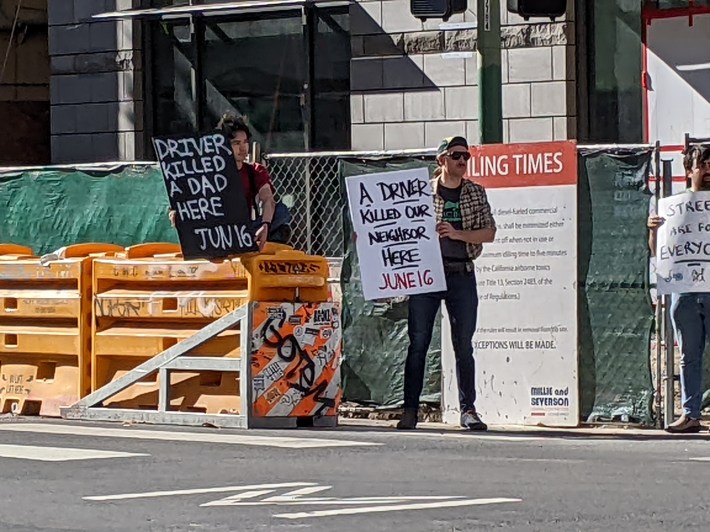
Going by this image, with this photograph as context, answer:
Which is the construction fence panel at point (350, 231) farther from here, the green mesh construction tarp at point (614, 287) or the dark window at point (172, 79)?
the dark window at point (172, 79)

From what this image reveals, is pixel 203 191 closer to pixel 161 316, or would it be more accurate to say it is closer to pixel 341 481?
pixel 161 316

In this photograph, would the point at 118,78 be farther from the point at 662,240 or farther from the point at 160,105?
the point at 662,240

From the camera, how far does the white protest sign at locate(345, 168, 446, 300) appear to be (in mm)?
12391

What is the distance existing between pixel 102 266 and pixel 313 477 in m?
4.45

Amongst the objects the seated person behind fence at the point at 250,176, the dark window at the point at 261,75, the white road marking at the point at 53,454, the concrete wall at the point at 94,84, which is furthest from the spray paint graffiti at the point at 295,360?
the concrete wall at the point at 94,84

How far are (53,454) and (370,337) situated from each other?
4.25 metres

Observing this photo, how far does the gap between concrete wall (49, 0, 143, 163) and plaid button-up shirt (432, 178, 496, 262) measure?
32.5 ft

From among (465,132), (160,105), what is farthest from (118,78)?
(465,132)

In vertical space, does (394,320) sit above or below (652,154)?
below

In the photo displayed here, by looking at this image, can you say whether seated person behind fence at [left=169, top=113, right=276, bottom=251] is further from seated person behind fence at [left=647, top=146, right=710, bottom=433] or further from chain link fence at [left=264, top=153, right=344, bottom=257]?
seated person behind fence at [left=647, top=146, right=710, bottom=433]

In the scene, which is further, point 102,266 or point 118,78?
point 118,78

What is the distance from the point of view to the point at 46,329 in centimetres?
1341

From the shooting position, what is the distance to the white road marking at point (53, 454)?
32.0ft

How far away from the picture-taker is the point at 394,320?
13688 mm
